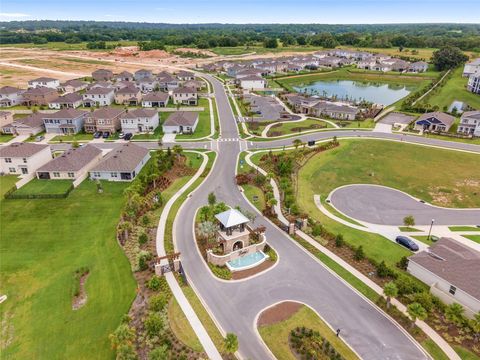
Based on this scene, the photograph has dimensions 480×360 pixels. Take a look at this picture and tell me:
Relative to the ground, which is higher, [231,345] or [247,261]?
[231,345]

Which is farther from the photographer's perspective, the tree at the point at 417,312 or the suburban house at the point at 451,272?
the suburban house at the point at 451,272

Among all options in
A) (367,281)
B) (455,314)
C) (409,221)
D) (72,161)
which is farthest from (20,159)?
(455,314)

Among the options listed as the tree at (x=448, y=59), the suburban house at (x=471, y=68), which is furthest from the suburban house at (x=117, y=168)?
the tree at (x=448, y=59)

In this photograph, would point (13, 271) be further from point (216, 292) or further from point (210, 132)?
point (210, 132)

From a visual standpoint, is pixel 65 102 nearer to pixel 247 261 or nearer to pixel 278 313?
pixel 247 261

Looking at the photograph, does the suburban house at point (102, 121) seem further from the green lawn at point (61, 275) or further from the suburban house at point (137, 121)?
the green lawn at point (61, 275)

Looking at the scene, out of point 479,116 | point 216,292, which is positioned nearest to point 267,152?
point 216,292
